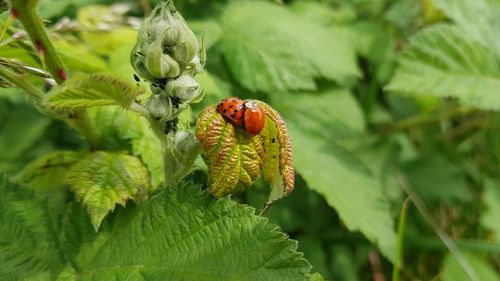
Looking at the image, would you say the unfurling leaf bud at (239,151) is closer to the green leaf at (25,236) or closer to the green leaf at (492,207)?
the green leaf at (25,236)

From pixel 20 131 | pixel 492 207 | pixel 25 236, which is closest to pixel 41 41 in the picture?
pixel 25 236

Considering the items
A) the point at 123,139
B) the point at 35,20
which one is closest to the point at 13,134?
the point at 123,139

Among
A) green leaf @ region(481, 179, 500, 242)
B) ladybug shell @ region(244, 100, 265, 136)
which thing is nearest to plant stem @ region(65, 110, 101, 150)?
ladybug shell @ region(244, 100, 265, 136)

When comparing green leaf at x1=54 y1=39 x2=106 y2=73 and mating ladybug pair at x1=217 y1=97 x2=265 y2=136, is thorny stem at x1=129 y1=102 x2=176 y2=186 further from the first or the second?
green leaf at x1=54 y1=39 x2=106 y2=73

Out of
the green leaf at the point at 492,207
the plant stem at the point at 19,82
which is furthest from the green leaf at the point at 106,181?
the green leaf at the point at 492,207

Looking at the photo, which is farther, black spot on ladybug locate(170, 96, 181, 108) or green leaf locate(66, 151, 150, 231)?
green leaf locate(66, 151, 150, 231)

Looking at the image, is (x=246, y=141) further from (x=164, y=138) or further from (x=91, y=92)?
(x=91, y=92)
